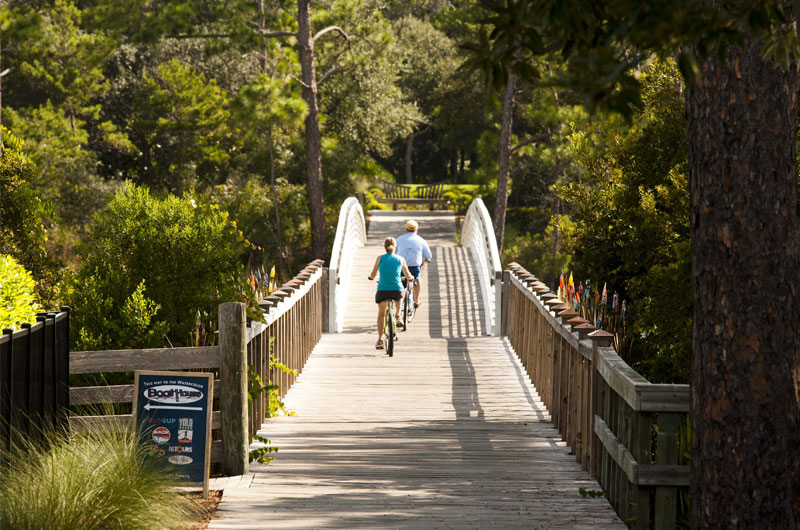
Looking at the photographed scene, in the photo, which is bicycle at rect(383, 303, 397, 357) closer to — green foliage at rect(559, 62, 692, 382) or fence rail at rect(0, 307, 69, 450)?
green foliage at rect(559, 62, 692, 382)

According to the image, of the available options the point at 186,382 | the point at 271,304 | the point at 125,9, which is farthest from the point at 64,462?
the point at 125,9

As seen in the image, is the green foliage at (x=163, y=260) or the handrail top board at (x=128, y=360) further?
the green foliage at (x=163, y=260)

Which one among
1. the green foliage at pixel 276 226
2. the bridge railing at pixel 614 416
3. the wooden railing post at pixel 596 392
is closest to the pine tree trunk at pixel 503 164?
the green foliage at pixel 276 226

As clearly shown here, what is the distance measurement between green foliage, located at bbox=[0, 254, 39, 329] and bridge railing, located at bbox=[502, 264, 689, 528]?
11.0 ft

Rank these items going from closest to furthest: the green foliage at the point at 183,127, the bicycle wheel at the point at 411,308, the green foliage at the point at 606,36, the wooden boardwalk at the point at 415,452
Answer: the green foliage at the point at 606,36
the wooden boardwalk at the point at 415,452
the bicycle wheel at the point at 411,308
the green foliage at the point at 183,127

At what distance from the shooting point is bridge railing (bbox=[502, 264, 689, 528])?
17.2 feet

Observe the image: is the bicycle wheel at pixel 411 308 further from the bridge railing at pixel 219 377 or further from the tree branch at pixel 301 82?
the tree branch at pixel 301 82

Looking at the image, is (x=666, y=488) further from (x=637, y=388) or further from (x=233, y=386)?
(x=233, y=386)

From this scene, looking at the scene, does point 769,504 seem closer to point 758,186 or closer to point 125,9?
point 758,186

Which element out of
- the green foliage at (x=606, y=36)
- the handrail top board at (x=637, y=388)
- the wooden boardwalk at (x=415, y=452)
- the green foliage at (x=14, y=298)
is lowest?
Result: the wooden boardwalk at (x=415, y=452)

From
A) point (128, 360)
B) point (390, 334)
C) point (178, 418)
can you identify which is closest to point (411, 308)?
point (390, 334)

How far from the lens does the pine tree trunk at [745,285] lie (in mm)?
4574

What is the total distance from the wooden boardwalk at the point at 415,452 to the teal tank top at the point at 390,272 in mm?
915

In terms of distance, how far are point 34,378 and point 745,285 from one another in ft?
12.1
